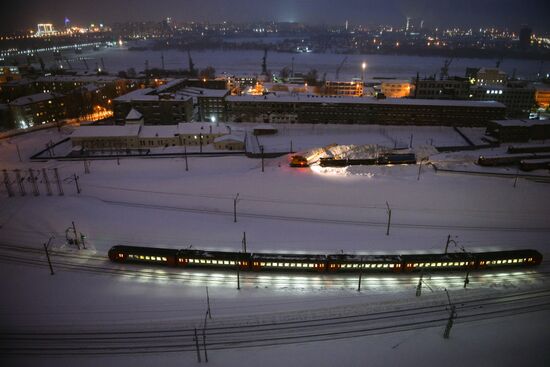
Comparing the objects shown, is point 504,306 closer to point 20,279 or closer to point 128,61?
point 20,279

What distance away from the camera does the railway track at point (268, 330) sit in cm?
1410

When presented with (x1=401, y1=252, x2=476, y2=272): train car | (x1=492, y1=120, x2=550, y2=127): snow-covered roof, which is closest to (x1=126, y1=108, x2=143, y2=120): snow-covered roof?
(x1=401, y1=252, x2=476, y2=272): train car

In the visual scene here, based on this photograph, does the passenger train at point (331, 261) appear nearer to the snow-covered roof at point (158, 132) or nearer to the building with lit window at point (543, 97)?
the snow-covered roof at point (158, 132)

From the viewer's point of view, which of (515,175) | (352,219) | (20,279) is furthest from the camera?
(515,175)

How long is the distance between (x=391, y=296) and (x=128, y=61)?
12687 cm

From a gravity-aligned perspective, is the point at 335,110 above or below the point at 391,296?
Answer: above

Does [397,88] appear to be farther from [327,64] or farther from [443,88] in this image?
[327,64]

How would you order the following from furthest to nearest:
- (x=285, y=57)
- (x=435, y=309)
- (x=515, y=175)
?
(x=285, y=57), (x=515, y=175), (x=435, y=309)

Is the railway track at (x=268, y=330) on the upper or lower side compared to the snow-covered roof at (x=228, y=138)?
lower

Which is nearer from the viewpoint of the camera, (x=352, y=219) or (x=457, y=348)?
(x=457, y=348)

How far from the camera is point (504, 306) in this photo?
16141mm

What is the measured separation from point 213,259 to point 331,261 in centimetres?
595

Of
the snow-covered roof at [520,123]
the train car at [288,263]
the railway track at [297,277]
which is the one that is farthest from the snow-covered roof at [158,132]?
the snow-covered roof at [520,123]

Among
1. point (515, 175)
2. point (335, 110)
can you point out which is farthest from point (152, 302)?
point (335, 110)
